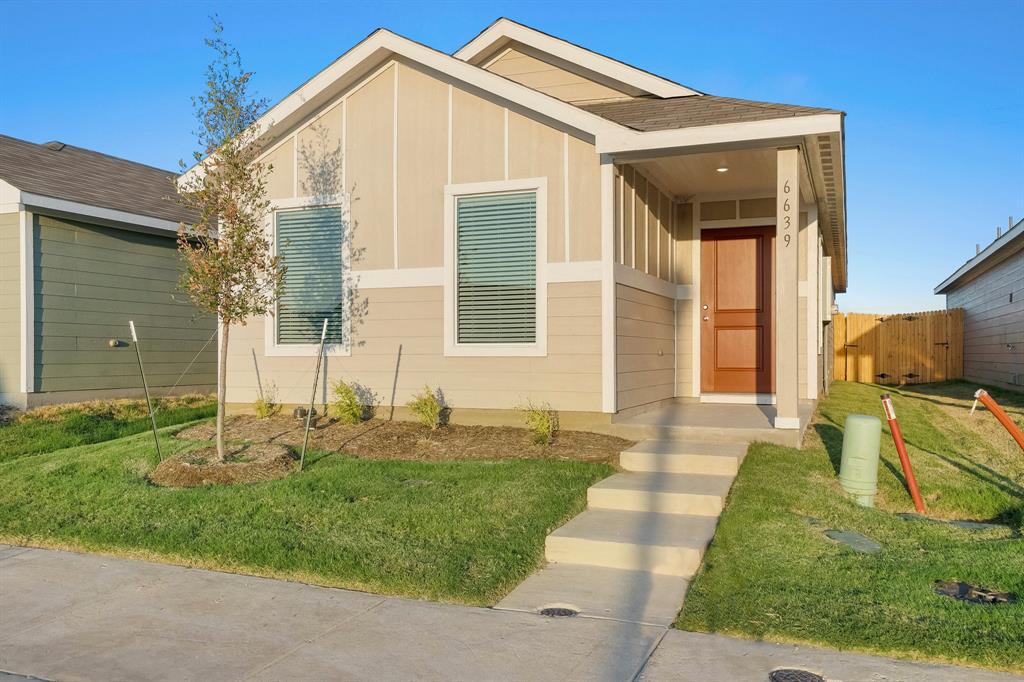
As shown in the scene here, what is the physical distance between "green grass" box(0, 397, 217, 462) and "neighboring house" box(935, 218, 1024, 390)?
14.3m

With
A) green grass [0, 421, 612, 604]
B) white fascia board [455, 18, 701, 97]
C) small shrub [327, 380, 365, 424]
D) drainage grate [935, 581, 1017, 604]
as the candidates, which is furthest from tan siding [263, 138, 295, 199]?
drainage grate [935, 581, 1017, 604]

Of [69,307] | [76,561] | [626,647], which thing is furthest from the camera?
[69,307]

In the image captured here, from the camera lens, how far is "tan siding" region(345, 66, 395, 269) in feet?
33.2

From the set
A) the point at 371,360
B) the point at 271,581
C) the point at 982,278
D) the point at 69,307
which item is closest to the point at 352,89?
the point at 371,360

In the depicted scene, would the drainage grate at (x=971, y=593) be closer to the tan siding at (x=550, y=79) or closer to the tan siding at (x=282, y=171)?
the tan siding at (x=550, y=79)

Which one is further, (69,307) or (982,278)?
(982,278)

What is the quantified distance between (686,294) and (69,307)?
909 centimetres

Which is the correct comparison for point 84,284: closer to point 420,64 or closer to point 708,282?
point 420,64

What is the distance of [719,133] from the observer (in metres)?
8.21

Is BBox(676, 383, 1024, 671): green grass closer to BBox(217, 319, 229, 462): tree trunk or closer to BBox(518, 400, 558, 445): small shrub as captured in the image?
BBox(518, 400, 558, 445): small shrub

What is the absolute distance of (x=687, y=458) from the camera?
7559 millimetres

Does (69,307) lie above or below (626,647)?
above

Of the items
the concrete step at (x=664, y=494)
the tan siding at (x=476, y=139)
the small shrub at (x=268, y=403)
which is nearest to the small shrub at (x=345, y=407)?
the small shrub at (x=268, y=403)

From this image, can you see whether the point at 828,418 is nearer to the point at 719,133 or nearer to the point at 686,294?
the point at 686,294
